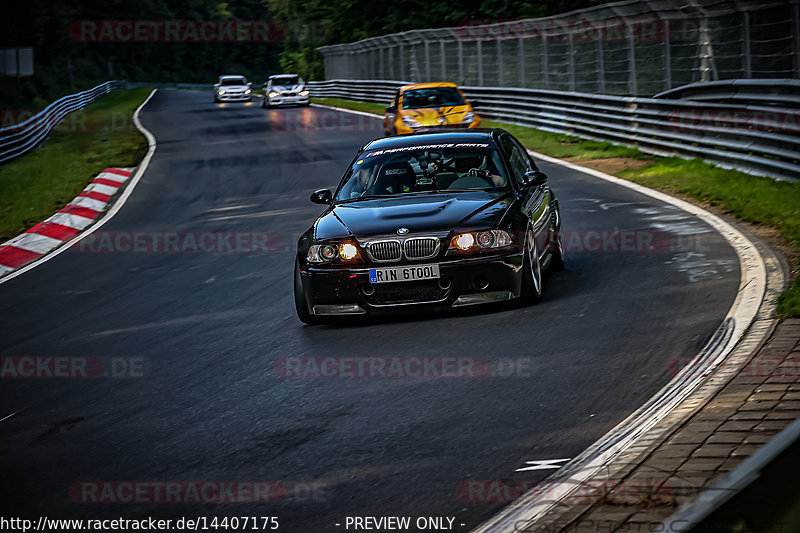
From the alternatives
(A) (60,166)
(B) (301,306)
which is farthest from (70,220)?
(B) (301,306)

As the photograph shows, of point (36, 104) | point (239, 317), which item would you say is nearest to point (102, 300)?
point (239, 317)

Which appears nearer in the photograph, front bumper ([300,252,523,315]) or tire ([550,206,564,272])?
front bumper ([300,252,523,315])

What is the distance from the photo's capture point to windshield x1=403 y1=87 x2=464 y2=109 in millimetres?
25641

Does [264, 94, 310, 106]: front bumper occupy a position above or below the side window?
above

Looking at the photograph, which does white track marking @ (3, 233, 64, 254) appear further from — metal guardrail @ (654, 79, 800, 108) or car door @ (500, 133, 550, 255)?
metal guardrail @ (654, 79, 800, 108)

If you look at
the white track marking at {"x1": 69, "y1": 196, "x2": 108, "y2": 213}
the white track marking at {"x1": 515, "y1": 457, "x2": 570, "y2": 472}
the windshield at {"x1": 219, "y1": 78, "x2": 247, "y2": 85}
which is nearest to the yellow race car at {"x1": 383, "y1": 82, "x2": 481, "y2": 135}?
the white track marking at {"x1": 69, "y1": 196, "x2": 108, "y2": 213}

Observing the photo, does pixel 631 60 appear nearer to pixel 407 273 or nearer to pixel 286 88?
pixel 407 273

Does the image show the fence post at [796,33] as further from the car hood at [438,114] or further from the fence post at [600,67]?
the car hood at [438,114]

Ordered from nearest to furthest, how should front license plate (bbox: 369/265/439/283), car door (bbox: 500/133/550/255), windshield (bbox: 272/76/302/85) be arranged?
1. front license plate (bbox: 369/265/439/283)
2. car door (bbox: 500/133/550/255)
3. windshield (bbox: 272/76/302/85)

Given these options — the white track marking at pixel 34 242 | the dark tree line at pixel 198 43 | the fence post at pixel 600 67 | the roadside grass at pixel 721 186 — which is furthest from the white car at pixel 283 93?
the white track marking at pixel 34 242

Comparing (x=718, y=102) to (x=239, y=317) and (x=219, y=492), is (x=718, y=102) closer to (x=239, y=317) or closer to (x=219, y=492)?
(x=239, y=317)

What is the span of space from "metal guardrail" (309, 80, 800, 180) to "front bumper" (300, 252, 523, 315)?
700 cm

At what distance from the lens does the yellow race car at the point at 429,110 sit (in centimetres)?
2473

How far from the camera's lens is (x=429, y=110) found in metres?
25.2
